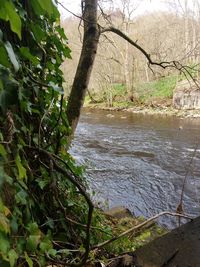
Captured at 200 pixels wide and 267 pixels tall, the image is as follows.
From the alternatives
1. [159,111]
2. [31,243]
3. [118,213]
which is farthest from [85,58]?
[159,111]

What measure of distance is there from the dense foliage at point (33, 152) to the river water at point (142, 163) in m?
1.32

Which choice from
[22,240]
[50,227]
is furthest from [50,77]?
[22,240]

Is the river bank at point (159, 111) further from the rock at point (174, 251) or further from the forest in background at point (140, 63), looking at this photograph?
the rock at point (174, 251)

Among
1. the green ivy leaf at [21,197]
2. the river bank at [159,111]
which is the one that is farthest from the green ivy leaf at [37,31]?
the river bank at [159,111]

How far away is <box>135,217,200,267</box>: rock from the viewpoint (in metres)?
1.67

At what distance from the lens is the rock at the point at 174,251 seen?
1674mm

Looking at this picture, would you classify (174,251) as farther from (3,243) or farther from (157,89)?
(157,89)

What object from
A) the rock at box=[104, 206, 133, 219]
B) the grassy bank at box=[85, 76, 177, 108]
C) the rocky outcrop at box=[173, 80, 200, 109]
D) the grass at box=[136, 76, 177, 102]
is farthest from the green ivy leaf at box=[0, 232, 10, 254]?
the grass at box=[136, 76, 177, 102]

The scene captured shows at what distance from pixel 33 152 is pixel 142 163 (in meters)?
6.99

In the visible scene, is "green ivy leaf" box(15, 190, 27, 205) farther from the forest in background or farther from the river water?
the forest in background

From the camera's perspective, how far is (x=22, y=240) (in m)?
1.21

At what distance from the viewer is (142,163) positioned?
8.38 metres

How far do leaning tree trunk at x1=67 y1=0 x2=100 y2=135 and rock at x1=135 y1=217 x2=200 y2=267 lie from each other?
5.54 feet

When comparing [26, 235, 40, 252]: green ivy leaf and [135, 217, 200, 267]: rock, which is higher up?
[26, 235, 40, 252]: green ivy leaf
